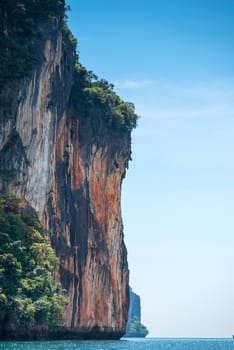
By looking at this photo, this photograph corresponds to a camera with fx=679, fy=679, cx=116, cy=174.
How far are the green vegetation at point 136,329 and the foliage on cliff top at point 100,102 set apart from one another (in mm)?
118769

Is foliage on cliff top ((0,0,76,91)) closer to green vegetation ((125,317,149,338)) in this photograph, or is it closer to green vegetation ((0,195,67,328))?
green vegetation ((0,195,67,328))

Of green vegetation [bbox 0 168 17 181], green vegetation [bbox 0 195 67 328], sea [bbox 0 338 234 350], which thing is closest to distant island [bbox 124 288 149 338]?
sea [bbox 0 338 234 350]

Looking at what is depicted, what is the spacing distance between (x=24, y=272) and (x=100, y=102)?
24.8 m

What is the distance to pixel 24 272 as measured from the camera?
119 feet

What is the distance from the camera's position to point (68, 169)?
53875 millimetres

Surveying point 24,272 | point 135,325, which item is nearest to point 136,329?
point 135,325

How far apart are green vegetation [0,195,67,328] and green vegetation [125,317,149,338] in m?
139

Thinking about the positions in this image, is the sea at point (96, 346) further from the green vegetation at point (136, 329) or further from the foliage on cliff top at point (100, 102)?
the green vegetation at point (136, 329)

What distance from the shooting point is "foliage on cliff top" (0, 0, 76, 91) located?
40.5 m

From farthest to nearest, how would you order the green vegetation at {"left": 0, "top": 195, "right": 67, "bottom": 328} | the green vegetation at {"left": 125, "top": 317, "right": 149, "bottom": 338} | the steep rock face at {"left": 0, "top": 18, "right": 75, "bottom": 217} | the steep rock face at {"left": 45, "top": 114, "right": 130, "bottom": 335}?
the green vegetation at {"left": 125, "top": 317, "right": 149, "bottom": 338} → the steep rock face at {"left": 45, "top": 114, "right": 130, "bottom": 335} → the steep rock face at {"left": 0, "top": 18, "right": 75, "bottom": 217} → the green vegetation at {"left": 0, "top": 195, "right": 67, "bottom": 328}

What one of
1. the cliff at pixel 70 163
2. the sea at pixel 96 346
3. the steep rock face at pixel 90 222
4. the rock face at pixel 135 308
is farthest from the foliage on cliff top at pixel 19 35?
the rock face at pixel 135 308

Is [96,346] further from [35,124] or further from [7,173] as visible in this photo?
[35,124]

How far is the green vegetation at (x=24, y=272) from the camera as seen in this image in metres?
34.0

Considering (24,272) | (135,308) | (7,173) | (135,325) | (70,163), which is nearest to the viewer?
(24,272)
